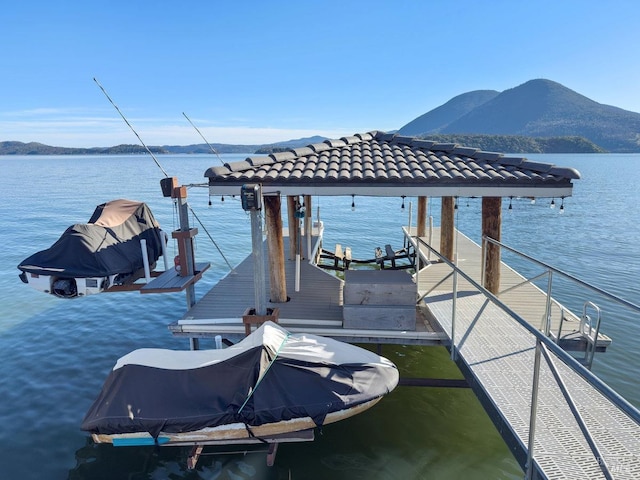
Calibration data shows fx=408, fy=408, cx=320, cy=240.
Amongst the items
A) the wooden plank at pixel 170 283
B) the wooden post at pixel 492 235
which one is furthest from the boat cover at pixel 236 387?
the wooden post at pixel 492 235

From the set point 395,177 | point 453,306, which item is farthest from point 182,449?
point 395,177

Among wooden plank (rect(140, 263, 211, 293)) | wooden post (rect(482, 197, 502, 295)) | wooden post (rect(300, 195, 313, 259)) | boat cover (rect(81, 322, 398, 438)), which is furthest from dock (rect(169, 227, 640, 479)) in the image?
boat cover (rect(81, 322, 398, 438))

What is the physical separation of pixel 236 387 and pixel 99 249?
5195mm

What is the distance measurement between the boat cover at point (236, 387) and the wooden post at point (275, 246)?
97.8 inches

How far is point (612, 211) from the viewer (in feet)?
122

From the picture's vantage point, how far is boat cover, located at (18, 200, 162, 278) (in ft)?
28.3

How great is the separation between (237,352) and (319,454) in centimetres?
Answer: 256

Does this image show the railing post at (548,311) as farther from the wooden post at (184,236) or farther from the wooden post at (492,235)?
the wooden post at (184,236)

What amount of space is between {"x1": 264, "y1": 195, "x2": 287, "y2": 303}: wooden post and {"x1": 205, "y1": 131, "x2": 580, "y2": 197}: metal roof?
2.61 feet

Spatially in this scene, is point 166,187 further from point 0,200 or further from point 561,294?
point 0,200

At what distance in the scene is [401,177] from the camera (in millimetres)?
7207

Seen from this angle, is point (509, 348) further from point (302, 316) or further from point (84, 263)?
point (84, 263)

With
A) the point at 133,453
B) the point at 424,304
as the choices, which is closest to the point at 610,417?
the point at 424,304

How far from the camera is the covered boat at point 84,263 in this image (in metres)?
8.59
